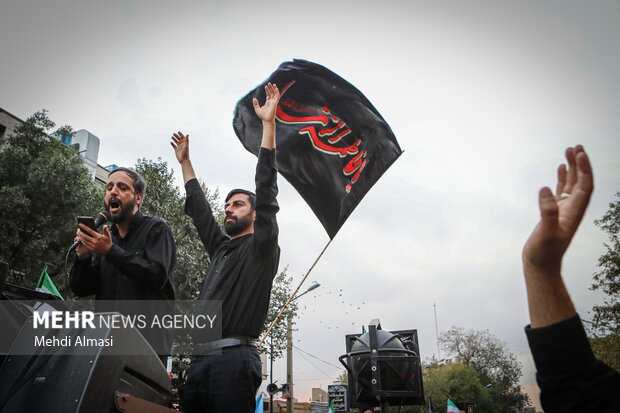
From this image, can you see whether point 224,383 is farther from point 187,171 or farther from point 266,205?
point 187,171

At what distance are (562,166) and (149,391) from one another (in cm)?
223

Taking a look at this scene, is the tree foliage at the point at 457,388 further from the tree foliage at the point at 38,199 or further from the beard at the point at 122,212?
the beard at the point at 122,212

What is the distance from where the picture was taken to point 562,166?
4.24 feet

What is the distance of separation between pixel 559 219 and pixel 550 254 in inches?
5.5

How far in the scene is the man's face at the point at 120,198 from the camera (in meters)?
3.01

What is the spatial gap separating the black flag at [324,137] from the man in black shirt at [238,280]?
1159 millimetres

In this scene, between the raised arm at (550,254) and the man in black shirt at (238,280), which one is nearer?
the raised arm at (550,254)

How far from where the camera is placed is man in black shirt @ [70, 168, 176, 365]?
8.62ft

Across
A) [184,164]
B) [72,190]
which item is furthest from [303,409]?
[184,164]

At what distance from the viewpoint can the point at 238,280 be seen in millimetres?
2908

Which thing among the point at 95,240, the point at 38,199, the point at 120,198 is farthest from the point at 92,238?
the point at 38,199

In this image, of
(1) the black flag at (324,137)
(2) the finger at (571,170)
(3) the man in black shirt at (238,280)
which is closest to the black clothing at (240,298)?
(3) the man in black shirt at (238,280)

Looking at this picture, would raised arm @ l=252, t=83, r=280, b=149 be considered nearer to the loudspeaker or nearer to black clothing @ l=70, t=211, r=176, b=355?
black clothing @ l=70, t=211, r=176, b=355

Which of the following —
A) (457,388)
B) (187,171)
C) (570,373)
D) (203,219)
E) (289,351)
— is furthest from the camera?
(457,388)
